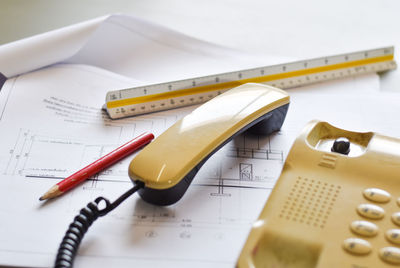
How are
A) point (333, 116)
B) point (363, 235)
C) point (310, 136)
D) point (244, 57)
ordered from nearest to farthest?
point (363, 235) → point (310, 136) → point (333, 116) → point (244, 57)

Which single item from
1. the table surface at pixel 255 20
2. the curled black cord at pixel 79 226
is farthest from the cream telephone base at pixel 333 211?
the table surface at pixel 255 20

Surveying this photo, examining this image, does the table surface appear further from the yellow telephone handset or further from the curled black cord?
the curled black cord

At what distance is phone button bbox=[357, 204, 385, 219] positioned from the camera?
46cm

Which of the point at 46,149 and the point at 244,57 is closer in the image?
the point at 46,149

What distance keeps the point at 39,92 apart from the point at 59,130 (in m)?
0.09

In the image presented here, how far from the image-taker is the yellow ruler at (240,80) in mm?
680

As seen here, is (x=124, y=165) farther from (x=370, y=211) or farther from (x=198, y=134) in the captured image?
(x=370, y=211)

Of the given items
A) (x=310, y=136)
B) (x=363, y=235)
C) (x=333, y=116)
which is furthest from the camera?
(x=333, y=116)

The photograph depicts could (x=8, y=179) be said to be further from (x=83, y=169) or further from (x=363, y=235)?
(x=363, y=235)

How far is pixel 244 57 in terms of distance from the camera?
2.61 ft

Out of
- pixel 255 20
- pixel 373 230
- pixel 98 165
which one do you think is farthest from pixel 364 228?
pixel 255 20

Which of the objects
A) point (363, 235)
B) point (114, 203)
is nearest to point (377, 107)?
point (363, 235)

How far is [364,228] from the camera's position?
45 centimetres

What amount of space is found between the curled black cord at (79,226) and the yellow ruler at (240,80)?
0.19 m
